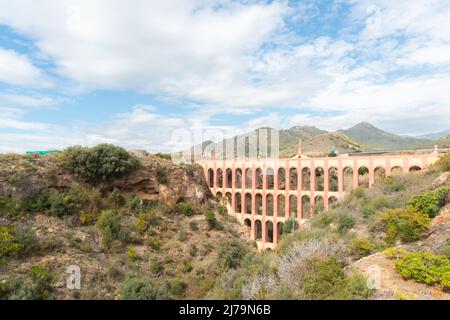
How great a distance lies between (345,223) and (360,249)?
15.8 ft

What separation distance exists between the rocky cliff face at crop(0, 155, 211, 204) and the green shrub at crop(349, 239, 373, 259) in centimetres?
1936

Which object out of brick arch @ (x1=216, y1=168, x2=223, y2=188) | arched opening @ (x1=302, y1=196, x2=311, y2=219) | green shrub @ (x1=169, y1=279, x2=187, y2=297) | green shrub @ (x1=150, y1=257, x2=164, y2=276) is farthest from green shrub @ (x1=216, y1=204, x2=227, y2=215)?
green shrub @ (x1=169, y1=279, x2=187, y2=297)

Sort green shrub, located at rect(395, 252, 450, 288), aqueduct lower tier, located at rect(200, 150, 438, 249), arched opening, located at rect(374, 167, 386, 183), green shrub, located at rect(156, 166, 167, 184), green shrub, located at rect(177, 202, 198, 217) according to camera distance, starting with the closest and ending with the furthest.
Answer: green shrub, located at rect(395, 252, 450, 288) < aqueduct lower tier, located at rect(200, 150, 438, 249) < arched opening, located at rect(374, 167, 386, 183) < green shrub, located at rect(177, 202, 198, 217) < green shrub, located at rect(156, 166, 167, 184)

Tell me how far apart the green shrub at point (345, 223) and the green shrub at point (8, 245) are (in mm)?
18567

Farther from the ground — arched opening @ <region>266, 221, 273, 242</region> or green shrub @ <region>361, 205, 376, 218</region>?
green shrub @ <region>361, 205, 376, 218</region>

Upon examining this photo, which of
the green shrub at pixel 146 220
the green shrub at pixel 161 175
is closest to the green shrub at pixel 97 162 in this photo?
the green shrub at pixel 161 175

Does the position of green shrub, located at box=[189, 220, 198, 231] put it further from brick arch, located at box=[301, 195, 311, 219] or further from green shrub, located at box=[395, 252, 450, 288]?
green shrub, located at box=[395, 252, 450, 288]

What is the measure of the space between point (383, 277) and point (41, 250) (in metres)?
17.9

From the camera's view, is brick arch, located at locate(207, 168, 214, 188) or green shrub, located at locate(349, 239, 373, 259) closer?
green shrub, located at locate(349, 239, 373, 259)

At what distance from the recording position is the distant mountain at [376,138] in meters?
101

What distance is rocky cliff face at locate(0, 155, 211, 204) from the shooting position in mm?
20609

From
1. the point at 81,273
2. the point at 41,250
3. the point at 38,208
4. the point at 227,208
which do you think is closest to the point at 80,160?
the point at 38,208

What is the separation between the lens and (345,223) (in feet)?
55.4
